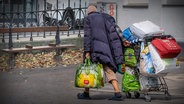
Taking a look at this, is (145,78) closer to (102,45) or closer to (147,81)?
(147,81)

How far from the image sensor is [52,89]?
9.16m

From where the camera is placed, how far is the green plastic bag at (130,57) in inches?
323

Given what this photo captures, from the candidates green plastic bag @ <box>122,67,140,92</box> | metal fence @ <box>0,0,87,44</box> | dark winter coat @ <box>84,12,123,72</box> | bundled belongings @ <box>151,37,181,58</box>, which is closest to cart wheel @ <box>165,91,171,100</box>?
green plastic bag @ <box>122,67,140,92</box>

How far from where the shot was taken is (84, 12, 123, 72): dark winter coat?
317 inches

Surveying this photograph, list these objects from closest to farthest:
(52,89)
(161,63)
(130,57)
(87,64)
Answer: (161,63), (87,64), (130,57), (52,89)

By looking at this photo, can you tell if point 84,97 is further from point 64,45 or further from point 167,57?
point 64,45

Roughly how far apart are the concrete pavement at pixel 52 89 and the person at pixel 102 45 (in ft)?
1.75

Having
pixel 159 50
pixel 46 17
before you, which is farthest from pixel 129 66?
pixel 46 17

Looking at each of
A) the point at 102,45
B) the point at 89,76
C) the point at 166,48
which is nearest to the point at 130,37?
the point at 102,45

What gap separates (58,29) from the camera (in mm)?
12891

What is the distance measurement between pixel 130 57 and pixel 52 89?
68.0 inches

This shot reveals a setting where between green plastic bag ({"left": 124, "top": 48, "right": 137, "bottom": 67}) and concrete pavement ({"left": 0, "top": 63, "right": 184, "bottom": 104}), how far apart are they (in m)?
0.60

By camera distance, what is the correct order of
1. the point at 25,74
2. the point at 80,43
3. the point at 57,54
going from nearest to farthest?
the point at 25,74 < the point at 57,54 < the point at 80,43

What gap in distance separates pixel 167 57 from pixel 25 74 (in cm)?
392
